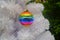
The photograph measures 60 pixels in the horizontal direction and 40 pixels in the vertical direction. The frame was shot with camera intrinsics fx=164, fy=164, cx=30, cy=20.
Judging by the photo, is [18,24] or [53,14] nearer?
[18,24]

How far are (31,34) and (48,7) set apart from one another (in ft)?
1.50

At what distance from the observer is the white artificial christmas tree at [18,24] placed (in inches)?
30.5

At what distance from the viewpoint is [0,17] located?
30.1 inches

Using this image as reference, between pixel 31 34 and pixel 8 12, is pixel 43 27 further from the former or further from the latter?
pixel 8 12

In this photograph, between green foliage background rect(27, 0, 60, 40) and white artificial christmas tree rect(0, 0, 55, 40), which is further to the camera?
green foliage background rect(27, 0, 60, 40)

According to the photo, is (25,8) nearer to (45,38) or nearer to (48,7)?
(45,38)

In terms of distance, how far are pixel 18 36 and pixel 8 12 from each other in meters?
0.12

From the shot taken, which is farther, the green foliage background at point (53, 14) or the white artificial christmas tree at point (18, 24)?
the green foliage background at point (53, 14)

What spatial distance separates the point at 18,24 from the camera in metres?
0.82

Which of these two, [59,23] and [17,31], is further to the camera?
[59,23]

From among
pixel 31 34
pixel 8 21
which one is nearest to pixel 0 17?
pixel 8 21

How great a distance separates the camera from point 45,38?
2.77 feet

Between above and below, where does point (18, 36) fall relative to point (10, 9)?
below

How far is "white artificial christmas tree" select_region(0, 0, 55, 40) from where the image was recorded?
776 mm
